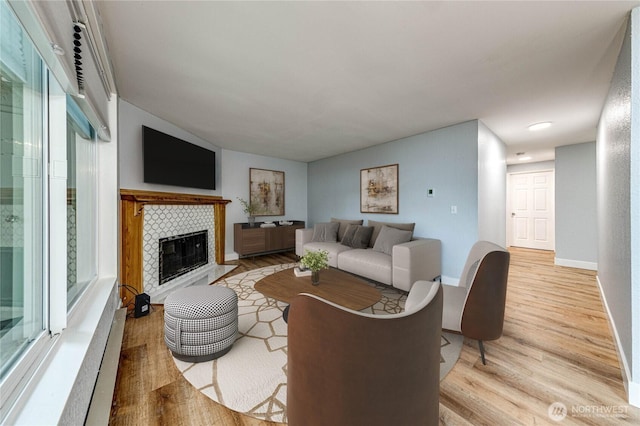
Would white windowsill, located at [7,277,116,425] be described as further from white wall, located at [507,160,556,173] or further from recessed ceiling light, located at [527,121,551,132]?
white wall, located at [507,160,556,173]

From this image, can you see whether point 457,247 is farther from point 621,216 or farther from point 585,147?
point 585,147

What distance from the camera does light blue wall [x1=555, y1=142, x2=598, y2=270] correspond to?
414 cm

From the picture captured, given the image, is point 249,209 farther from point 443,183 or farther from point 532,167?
point 532,167

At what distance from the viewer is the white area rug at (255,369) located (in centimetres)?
136

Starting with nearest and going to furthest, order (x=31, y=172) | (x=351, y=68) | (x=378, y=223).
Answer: (x=31, y=172)
(x=351, y=68)
(x=378, y=223)

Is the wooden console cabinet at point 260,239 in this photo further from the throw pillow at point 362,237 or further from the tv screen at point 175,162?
the throw pillow at point 362,237

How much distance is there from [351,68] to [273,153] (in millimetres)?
Result: 3450

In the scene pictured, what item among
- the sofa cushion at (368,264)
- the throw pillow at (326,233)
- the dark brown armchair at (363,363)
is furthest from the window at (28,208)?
the throw pillow at (326,233)

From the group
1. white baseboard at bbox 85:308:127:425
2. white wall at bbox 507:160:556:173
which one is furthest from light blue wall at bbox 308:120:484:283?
white wall at bbox 507:160:556:173

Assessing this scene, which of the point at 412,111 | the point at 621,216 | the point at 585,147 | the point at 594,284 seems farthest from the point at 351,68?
the point at 585,147

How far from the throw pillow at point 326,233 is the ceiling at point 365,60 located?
6.66 ft

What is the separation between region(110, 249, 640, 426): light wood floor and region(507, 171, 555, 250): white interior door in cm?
437

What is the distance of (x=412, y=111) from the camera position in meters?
2.84

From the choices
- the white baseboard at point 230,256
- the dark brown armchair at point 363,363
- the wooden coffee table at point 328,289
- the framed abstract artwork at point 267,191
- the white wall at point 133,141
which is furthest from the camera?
the framed abstract artwork at point 267,191
